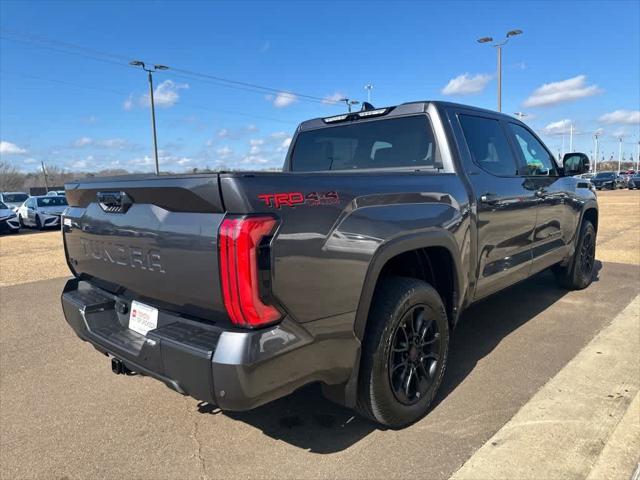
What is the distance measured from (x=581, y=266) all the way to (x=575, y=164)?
1482 mm

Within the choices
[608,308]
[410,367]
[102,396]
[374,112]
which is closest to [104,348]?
[102,396]

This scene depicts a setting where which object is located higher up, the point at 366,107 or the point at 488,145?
the point at 366,107

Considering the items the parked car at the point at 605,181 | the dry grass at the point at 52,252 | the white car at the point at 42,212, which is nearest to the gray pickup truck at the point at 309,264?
the dry grass at the point at 52,252

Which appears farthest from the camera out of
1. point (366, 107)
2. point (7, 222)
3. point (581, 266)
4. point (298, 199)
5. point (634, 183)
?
point (634, 183)

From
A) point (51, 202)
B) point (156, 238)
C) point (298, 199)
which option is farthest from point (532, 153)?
point (51, 202)

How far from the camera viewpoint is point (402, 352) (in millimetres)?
2824

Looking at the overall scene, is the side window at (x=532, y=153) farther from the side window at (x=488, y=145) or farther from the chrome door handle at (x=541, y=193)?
the side window at (x=488, y=145)

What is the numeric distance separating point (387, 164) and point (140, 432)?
2514 millimetres

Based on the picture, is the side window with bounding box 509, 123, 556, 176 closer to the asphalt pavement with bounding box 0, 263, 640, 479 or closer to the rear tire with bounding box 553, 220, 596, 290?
the rear tire with bounding box 553, 220, 596, 290

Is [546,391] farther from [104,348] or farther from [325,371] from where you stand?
[104,348]

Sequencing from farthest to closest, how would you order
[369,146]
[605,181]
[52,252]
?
1. [605,181]
2. [52,252]
3. [369,146]

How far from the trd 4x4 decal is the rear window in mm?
1418

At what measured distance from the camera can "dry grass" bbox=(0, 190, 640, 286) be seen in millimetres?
7991

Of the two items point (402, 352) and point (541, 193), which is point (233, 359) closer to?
point (402, 352)
